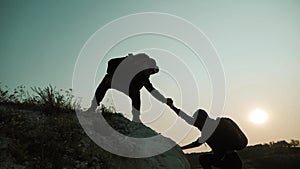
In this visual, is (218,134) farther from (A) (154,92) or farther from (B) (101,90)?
(B) (101,90)

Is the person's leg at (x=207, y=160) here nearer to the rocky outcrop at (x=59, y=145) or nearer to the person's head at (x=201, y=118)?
the person's head at (x=201, y=118)

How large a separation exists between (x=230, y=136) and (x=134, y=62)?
253 cm

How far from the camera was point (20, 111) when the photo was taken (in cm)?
776

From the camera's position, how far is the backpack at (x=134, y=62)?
7.37m

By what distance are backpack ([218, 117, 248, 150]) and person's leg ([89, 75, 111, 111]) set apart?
2928mm

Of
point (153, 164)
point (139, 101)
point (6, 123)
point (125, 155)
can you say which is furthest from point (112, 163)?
point (6, 123)

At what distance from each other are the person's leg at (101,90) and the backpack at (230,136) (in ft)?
9.61

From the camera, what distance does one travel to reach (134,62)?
757 centimetres

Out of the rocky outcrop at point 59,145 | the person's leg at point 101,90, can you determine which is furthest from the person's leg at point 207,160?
the person's leg at point 101,90

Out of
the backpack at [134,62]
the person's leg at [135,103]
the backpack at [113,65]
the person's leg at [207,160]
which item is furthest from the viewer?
the backpack at [113,65]

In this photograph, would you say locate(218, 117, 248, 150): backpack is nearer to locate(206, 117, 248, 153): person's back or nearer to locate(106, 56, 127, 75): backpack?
locate(206, 117, 248, 153): person's back

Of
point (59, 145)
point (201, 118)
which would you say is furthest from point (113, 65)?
point (201, 118)

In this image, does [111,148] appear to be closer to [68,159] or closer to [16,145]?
[68,159]

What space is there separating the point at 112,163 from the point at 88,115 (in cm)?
192
